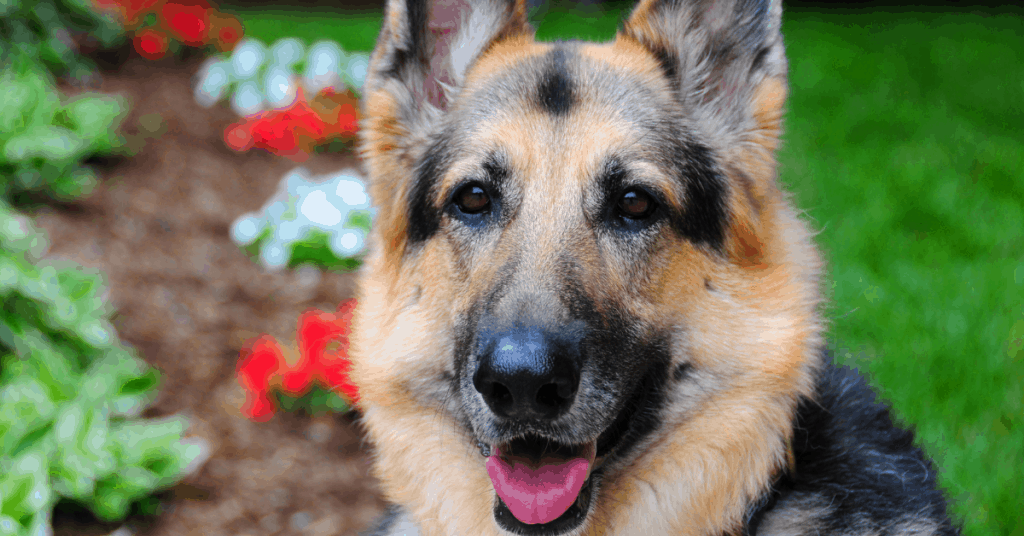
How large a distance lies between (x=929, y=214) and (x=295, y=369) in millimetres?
5719

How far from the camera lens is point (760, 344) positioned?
2.82m

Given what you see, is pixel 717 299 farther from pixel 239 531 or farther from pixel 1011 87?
pixel 1011 87

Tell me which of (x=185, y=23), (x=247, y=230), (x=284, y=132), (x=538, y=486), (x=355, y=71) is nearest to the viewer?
(x=538, y=486)

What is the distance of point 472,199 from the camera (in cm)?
301

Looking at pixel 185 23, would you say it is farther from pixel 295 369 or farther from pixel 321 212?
pixel 295 369

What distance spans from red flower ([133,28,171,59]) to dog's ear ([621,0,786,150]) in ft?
26.4

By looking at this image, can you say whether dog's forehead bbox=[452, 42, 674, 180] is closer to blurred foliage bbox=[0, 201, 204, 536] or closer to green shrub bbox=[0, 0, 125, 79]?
blurred foliage bbox=[0, 201, 204, 536]

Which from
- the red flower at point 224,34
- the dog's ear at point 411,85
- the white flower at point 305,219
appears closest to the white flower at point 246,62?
the red flower at point 224,34

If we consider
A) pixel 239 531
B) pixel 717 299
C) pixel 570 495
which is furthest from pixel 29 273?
pixel 717 299

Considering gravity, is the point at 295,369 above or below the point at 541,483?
below

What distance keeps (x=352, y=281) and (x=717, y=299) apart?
408 centimetres

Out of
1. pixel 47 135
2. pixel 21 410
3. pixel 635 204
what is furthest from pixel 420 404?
pixel 47 135

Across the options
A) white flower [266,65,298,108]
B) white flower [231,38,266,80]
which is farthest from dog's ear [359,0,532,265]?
white flower [231,38,266,80]

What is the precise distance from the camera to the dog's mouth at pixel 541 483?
2.51 metres
